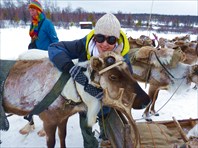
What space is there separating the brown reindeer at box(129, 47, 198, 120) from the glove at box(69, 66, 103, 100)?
5.09 ft

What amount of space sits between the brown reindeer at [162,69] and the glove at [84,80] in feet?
5.09

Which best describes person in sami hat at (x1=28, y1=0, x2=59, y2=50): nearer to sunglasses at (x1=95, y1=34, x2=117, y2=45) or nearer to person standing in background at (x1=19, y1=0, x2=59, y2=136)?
person standing in background at (x1=19, y1=0, x2=59, y2=136)

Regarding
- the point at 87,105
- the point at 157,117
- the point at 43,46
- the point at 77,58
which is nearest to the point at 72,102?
the point at 87,105

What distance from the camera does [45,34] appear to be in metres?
3.24

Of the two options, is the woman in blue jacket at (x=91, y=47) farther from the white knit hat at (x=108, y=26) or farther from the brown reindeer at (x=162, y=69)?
the brown reindeer at (x=162, y=69)

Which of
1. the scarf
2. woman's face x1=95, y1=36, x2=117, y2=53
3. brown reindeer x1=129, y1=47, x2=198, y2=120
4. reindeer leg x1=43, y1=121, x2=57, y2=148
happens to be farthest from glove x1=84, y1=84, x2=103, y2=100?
the scarf

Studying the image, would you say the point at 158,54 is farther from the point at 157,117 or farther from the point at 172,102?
the point at 172,102

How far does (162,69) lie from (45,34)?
5.73 ft

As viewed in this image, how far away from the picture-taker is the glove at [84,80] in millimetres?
1858

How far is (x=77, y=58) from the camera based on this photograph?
2.21 metres

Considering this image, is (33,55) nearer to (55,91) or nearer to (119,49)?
(55,91)

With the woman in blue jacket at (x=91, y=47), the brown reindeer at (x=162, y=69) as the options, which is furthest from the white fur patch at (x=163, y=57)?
the woman in blue jacket at (x=91, y=47)

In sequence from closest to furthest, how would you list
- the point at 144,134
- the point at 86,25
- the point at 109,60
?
the point at 109,60 → the point at 144,134 → the point at 86,25

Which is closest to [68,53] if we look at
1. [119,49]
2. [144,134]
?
[119,49]
